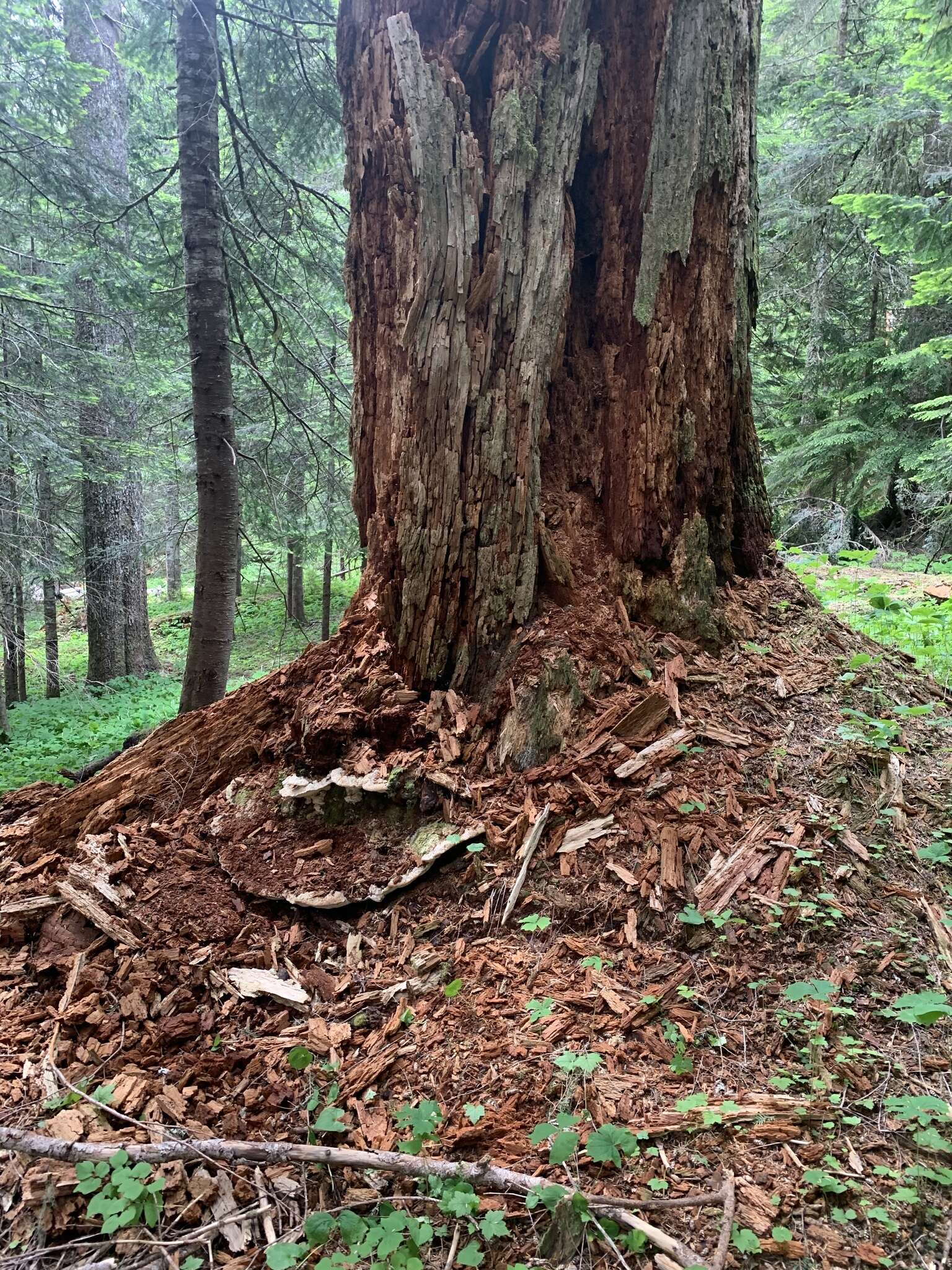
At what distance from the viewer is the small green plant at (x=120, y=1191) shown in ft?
5.40

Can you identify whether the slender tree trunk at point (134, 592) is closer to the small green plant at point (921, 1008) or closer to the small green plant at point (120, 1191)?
the small green plant at point (120, 1191)

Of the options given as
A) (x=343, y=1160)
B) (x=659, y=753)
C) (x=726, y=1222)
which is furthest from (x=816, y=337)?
(x=343, y=1160)

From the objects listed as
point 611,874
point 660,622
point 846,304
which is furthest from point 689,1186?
point 846,304

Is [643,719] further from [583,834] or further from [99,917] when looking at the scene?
[99,917]

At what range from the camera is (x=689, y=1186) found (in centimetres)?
153

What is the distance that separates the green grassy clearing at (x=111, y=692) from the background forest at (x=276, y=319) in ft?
0.27

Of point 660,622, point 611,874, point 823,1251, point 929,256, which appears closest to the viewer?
point 823,1251

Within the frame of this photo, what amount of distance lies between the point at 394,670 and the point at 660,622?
4.01 feet

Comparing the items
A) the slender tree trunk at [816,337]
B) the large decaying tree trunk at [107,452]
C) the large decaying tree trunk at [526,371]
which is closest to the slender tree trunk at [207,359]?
the large decaying tree trunk at [526,371]

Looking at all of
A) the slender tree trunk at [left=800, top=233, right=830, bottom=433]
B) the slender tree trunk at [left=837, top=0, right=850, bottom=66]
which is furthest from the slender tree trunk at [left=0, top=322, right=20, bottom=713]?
the slender tree trunk at [left=837, top=0, right=850, bottom=66]

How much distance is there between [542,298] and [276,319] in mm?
3350

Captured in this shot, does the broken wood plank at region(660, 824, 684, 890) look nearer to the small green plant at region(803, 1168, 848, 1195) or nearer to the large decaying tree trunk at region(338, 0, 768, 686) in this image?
the small green plant at region(803, 1168, 848, 1195)

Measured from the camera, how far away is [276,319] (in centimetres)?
535

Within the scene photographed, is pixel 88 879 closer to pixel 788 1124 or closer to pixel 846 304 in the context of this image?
pixel 788 1124
